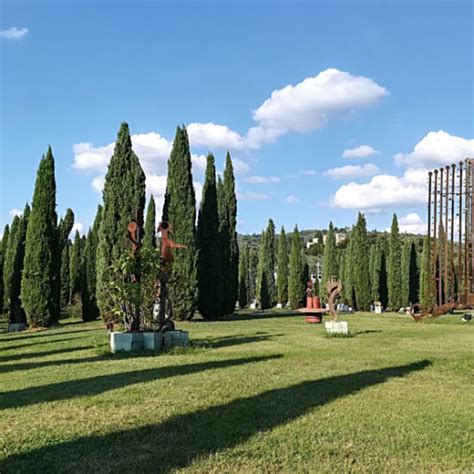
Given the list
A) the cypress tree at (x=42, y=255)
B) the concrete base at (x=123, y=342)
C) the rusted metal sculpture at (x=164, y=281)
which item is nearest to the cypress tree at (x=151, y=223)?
the cypress tree at (x=42, y=255)

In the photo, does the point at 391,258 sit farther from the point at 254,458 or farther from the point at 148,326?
the point at 254,458

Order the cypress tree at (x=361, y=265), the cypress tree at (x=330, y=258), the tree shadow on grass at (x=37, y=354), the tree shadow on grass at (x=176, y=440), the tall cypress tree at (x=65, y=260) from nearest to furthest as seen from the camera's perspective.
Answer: the tree shadow on grass at (x=176, y=440) < the tree shadow on grass at (x=37, y=354) < the tall cypress tree at (x=65, y=260) < the cypress tree at (x=361, y=265) < the cypress tree at (x=330, y=258)

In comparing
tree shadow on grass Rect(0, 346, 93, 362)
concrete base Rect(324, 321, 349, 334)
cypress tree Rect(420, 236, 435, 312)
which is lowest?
tree shadow on grass Rect(0, 346, 93, 362)

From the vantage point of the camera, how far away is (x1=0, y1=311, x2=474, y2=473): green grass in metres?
3.69

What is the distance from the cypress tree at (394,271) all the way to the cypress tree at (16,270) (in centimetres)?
2153

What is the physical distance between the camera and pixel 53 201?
18.9 metres

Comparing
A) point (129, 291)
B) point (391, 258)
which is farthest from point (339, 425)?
point (391, 258)

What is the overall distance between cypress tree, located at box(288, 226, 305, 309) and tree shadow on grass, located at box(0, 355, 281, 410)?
1071 inches

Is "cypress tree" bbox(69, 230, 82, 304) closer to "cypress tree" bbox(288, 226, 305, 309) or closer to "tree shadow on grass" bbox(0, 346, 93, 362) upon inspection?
"cypress tree" bbox(288, 226, 305, 309)

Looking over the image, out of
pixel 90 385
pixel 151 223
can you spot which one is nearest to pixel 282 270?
pixel 151 223

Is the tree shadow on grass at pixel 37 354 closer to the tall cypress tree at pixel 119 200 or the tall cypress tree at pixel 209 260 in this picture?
the tall cypress tree at pixel 119 200

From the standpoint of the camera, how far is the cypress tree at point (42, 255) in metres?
18.0

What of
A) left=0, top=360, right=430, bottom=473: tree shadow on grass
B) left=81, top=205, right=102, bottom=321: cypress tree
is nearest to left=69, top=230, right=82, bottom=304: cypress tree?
left=81, top=205, right=102, bottom=321: cypress tree

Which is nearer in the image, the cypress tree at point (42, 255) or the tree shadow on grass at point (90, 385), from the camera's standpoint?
the tree shadow on grass at point (90, 385)
